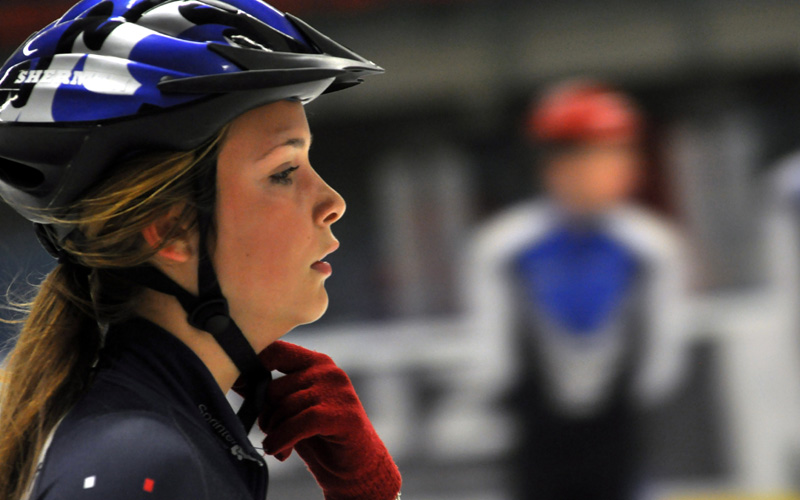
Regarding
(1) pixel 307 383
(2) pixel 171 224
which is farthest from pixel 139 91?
(1) pixel 307 383

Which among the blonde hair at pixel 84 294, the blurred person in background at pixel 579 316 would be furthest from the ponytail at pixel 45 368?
the blurred person in background at pixel 579 316

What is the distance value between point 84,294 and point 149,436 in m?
Answer: 0.26

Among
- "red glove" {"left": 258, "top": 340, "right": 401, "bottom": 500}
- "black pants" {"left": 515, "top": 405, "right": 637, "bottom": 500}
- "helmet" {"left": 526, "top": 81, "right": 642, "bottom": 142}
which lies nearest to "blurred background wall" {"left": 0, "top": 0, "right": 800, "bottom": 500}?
"black pants" {"left": 515, "top": 405, "right": 637, "bottom": 500}

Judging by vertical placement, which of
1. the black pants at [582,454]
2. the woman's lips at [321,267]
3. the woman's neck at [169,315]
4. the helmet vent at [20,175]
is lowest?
the black pants at [582,454]

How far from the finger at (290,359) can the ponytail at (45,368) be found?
0.20 m

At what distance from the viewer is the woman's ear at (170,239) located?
37.8 inches

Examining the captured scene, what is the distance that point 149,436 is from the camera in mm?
825

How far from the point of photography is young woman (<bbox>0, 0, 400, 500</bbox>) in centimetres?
93

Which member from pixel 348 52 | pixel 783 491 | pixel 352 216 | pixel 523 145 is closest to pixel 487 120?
pixel 523 145

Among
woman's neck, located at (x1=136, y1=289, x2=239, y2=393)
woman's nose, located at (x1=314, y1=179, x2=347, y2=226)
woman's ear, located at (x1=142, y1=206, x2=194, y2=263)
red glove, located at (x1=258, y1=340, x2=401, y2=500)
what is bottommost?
red glove, located at (x1=258, y1=340, x2=401, y2=500)

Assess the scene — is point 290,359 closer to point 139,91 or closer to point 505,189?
point 139,91

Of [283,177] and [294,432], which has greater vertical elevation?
[283,177]

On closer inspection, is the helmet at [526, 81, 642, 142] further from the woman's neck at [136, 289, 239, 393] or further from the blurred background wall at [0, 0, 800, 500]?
the woman's neck at [136, 289, 239, 393]

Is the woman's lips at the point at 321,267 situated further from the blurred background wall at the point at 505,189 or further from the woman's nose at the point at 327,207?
the blurred background wall at the point at 505,189
